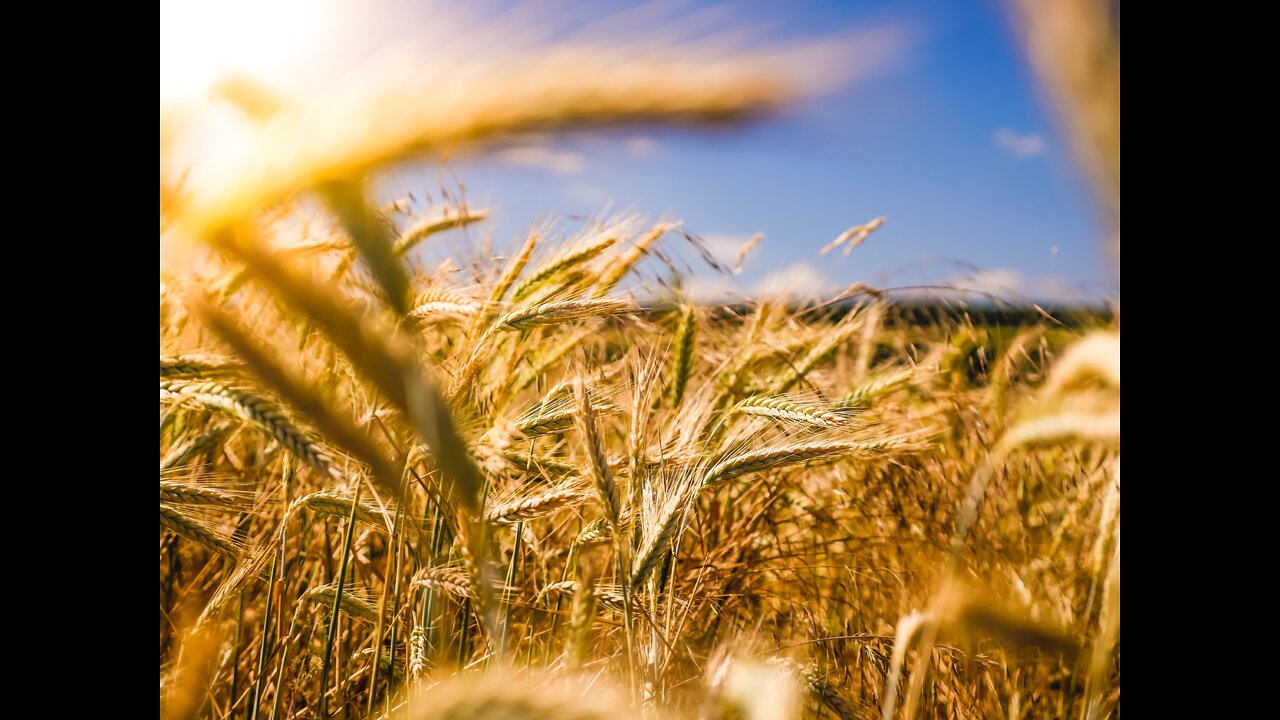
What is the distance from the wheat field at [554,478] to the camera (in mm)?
547

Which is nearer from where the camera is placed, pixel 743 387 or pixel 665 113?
pixel 665 113

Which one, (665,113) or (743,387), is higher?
(665,113)

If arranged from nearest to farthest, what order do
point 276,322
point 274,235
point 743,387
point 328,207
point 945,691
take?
point 328,207
point 274,235
point 945,691
point 276,322
point 743,387

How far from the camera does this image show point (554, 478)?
48.7 inches

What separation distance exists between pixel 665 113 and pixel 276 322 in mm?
1173

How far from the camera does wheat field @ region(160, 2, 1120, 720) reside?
55cm

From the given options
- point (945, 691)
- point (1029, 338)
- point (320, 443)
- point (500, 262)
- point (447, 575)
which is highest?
point (500, 262)

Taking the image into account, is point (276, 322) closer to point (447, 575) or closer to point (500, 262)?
point (500, 262)
